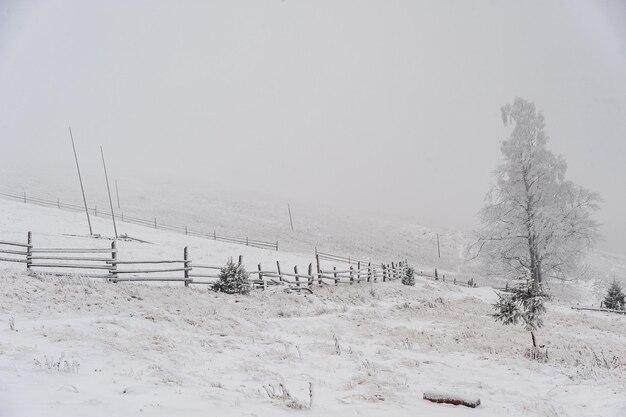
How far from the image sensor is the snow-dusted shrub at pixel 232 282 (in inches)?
667

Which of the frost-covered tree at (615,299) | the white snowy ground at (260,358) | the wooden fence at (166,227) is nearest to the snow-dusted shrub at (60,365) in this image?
the white snowy ground at (260,358)

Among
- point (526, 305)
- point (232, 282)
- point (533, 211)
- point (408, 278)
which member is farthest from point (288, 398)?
point (408, 278)

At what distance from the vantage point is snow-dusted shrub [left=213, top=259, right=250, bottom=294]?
55.6ft

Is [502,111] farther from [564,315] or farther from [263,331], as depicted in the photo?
[263,331]

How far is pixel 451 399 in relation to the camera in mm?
7340

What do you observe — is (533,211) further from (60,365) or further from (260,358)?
(60,365)

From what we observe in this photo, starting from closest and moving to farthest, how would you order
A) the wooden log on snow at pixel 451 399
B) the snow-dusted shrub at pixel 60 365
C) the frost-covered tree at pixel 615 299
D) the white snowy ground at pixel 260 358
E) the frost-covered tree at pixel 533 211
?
the white snowy ground at pixel 260 358
the snow-dusted shrub at pixel 60 365
the wooden log on snow at pixel 451 399
the frost-covered tree at pixel 533 211
the frost-covered tree at pixel 615 299

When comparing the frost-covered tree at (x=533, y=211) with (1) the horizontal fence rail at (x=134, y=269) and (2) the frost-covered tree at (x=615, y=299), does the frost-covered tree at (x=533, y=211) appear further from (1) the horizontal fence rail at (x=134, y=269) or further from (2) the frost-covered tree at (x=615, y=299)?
(1) the horizontal fence rail at (x=134, y=269)

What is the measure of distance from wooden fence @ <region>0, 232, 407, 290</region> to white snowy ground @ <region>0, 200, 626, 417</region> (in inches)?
58.3

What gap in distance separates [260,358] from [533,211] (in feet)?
59.8

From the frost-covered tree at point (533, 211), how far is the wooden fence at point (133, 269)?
7.98m

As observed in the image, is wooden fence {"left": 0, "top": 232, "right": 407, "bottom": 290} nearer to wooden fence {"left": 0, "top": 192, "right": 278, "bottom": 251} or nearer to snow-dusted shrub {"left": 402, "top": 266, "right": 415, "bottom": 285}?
snow-dusted shrub {"left": 402, "top": 266, "right": 415, "bottom": 285}

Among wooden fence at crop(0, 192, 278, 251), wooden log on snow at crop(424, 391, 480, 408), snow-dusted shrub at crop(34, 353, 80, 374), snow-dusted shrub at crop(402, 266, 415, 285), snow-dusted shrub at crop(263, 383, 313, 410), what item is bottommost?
wooden log on snow at crop(424, 391, 480, 408)

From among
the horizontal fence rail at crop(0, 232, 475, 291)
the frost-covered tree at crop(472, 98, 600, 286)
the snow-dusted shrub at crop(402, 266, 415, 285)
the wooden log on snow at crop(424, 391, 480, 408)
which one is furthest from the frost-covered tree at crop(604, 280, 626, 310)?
the wooden log on snow at crop(424, 391, 480, 408)
